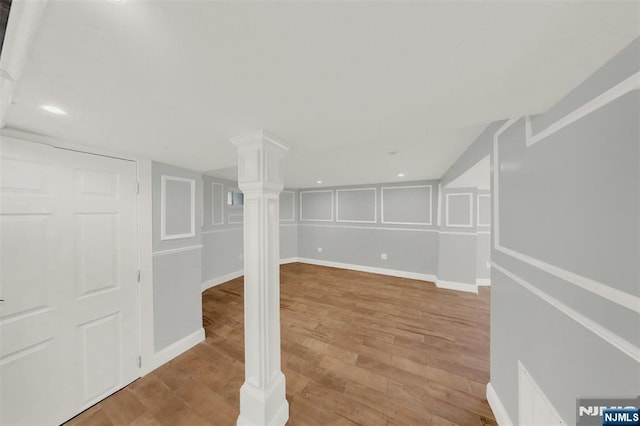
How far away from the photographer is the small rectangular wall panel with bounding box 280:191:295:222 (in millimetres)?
5633

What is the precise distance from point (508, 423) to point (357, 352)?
4.00 ft

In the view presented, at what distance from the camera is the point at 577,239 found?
0.77 m

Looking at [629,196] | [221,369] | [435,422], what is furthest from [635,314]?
[221,369]

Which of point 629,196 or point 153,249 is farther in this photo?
point 153,249

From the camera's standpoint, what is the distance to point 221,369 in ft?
6.46

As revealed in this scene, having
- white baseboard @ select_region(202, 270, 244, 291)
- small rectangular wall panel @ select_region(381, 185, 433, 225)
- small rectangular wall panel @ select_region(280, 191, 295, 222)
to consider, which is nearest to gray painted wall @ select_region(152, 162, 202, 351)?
white baseboard @ select_region(202, 270, 244, 291)

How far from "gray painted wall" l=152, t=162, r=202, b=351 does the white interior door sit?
7.2 inches

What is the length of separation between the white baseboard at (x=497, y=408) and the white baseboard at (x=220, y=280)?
169 inches

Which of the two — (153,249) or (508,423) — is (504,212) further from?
(153,249)

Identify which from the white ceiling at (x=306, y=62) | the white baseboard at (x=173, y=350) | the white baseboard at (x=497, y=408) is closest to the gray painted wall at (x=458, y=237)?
the white baseboard at (x=497, y=408)

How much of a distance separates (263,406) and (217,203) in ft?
12.1

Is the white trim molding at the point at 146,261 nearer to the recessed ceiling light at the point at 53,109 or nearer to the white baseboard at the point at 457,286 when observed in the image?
the recessed ceiling light at the point at 53,109

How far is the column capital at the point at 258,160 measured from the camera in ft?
4.36

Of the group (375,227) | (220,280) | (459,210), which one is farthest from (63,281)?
(459,210)
